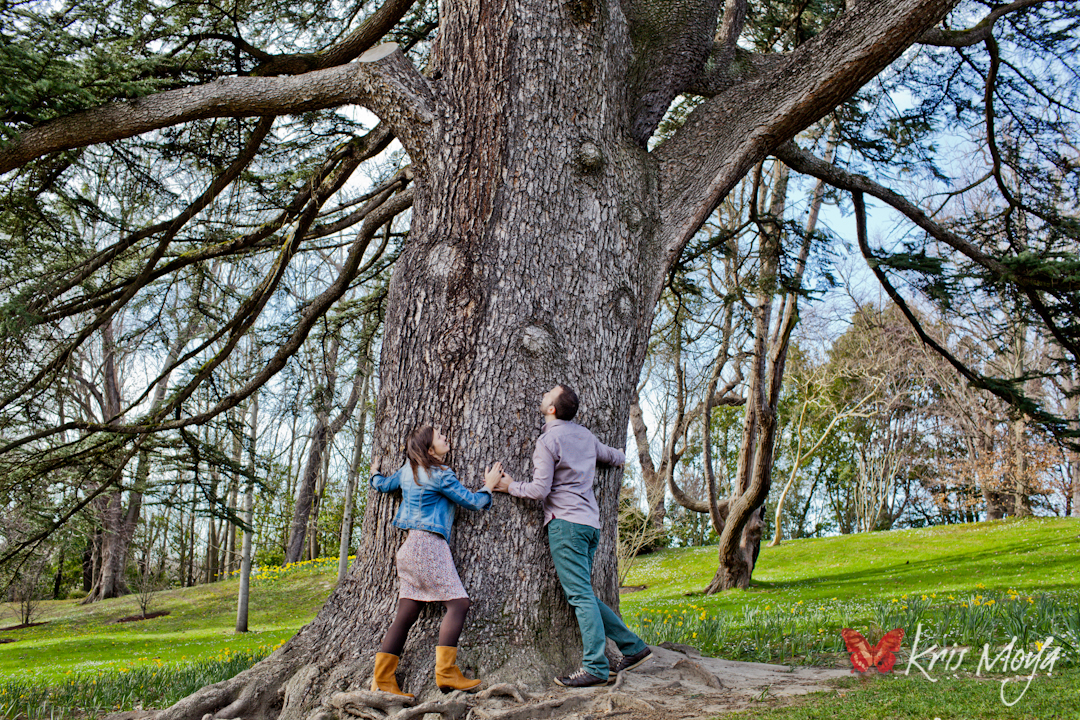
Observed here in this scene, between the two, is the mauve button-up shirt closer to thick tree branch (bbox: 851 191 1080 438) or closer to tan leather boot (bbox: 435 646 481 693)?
tan leather boot (bbox: 435 646 481 693)

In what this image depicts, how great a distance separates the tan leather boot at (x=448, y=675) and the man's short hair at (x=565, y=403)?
47.6 inches

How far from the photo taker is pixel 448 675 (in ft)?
10.2

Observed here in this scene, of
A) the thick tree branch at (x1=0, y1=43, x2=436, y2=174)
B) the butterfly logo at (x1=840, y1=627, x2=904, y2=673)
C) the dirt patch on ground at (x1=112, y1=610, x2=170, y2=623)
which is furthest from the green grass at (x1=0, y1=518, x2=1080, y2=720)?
the thick tree branch at (x1=0, y1=43, x2=436, y2=174)

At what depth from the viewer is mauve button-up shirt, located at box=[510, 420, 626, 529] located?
339 cm

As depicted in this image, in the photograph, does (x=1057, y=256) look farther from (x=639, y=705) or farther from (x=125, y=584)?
(x=125, y=584)

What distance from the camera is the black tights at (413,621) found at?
10.4 ft

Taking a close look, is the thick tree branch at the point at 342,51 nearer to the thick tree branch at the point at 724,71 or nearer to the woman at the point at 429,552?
the thick tree branch at the point at 724,71

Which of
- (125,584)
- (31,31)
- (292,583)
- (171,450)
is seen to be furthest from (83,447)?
(125,584)

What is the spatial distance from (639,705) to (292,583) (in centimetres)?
1751

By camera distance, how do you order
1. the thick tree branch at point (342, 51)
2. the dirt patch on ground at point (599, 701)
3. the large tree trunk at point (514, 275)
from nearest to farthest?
the dirt patch on ground at point (599, 701) → the large tree trunk at point (514, 275) → the thick tree branch at point (342, 51)

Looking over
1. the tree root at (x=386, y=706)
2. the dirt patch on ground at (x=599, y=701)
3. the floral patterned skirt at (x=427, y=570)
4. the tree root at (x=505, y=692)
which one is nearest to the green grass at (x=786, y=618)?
the dirt patch on ground at (x=599, y=701)

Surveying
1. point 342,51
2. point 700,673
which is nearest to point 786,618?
point 700,673

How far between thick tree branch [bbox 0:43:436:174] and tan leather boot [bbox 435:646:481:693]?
2778 millimetres

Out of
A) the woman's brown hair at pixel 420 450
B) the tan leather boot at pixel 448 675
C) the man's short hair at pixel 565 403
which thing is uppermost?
the man's short hair at pixel 565 403
